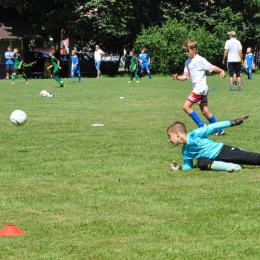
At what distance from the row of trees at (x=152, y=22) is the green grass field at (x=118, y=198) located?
36594mm

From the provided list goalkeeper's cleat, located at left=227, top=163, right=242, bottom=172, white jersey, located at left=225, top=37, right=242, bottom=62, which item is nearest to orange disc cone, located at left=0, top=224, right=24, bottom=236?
goalkeeper's cleat, located at left=227, top=163, right=242, bottom=172

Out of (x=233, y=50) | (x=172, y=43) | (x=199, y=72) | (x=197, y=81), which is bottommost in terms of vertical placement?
(x=172, y=43)

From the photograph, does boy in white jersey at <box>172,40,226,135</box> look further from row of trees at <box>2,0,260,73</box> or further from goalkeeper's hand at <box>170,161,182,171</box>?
row of trees at <box>2,0,260,73</box>

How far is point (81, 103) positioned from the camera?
76.7ft

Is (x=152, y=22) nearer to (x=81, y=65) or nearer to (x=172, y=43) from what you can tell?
(x=172, y=43)

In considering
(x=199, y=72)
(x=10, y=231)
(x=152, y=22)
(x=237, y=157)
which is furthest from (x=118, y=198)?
(x=152, y=22)

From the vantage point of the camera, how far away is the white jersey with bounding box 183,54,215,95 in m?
13.8

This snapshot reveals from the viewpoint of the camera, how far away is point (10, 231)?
661 cm

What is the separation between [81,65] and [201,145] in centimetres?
4775

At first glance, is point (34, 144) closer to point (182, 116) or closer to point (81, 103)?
point (182, 116)

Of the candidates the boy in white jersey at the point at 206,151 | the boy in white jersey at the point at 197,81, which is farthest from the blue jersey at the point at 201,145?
the boy in white jersey at the point at 197,81

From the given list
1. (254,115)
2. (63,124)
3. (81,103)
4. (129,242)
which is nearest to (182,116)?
(254,115)

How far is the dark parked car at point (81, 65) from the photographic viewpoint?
5547 cm

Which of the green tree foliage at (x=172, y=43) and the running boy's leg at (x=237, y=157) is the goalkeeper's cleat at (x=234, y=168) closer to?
the running boy's leg at (x=237, y=157)
